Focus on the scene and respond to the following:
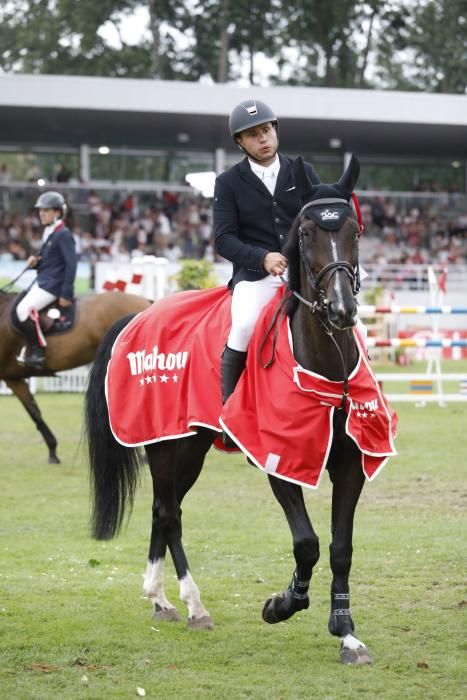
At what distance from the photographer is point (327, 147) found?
124 feet

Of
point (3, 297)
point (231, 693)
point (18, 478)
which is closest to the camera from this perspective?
point (231, 693)

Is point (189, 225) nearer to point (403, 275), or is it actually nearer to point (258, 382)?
point (403, 275)

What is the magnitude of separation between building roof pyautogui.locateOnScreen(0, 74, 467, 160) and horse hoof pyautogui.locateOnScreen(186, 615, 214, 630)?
25442mm

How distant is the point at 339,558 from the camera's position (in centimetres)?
528

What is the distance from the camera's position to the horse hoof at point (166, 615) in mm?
6117

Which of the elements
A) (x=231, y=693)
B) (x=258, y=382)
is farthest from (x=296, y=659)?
(x=258, y=382)

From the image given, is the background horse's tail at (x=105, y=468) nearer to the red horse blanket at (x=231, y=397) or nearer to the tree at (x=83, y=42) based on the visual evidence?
the red horse blanket at (x=231, y=397)

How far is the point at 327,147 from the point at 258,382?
33.4 metres

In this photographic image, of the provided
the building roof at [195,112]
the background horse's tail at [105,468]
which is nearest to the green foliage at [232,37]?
the building roof at [195,112]

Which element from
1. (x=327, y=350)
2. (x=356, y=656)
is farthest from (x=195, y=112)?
(x=356, y=656)

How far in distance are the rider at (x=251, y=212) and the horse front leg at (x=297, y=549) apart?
2.07 feet

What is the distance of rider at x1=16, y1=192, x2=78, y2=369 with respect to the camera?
487 inches

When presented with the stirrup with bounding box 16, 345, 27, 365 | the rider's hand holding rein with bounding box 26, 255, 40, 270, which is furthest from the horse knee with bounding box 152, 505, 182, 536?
the stirrup with bounding box 16, 345, 27, 365

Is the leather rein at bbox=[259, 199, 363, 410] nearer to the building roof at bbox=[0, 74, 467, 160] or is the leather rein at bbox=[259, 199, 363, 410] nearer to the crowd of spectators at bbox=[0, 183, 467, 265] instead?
the crowd of spectators at bbox=[0, 183, 467, 265]
